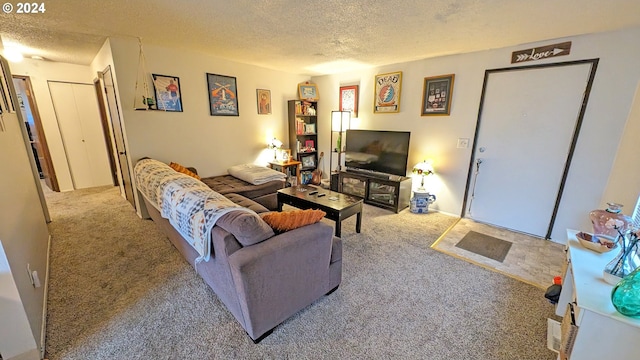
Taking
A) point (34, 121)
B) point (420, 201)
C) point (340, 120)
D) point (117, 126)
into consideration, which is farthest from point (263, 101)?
point (34, 121)

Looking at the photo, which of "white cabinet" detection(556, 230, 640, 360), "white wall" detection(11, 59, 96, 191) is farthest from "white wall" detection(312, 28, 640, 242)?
"white wall" detection(11, 59, 96, 191)

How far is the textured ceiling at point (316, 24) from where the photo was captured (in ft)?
6.05

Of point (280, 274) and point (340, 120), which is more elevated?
point (340, 120)

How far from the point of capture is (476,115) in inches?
123

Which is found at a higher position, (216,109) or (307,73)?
(307,73)

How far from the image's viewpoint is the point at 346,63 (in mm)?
3773

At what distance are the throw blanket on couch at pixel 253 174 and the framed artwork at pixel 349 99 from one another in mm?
1763

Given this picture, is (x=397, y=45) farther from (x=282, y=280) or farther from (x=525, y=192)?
(x=282, y=280)

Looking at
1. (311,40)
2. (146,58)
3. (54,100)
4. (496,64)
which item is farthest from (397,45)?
(54,100)

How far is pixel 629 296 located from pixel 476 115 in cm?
260

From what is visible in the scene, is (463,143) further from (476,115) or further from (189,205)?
(189,205)

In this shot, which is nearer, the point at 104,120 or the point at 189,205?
the point at 189,205

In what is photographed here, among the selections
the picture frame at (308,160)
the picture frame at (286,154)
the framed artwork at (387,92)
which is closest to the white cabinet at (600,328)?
the framed artwork at (387,92)

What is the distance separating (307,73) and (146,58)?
8.58 ft
